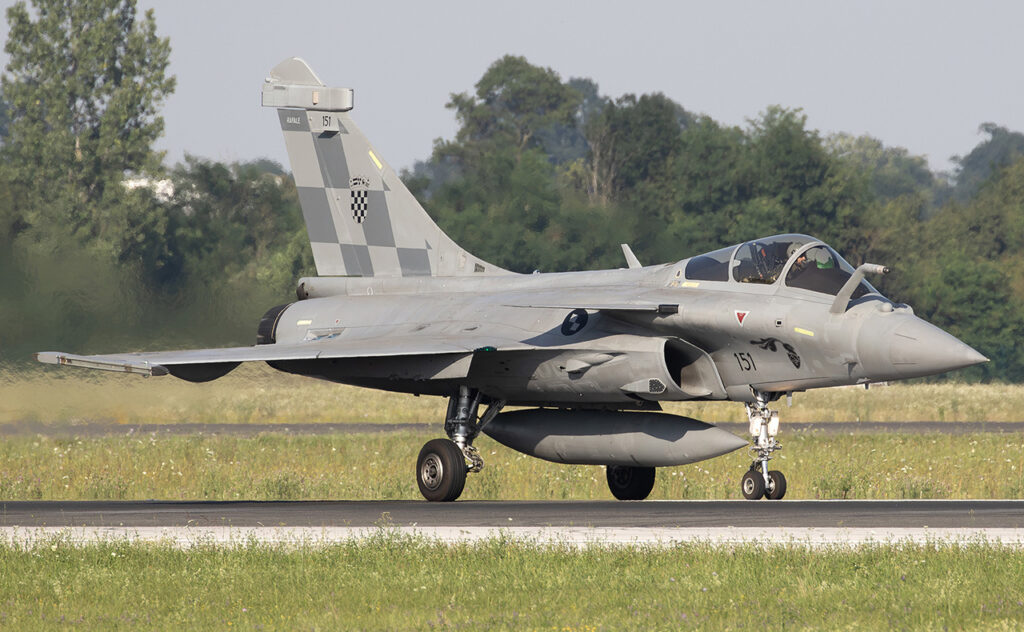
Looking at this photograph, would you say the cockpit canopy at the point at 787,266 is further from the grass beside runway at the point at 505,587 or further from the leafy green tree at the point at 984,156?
the leafy green tree at the point at 984,156

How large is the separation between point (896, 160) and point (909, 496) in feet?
498

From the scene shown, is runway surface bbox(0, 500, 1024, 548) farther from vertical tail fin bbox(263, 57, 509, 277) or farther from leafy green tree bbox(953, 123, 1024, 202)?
leafy green tree bbox(953, 123, 1024, 202)

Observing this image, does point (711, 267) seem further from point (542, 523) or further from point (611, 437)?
point (542, 523)

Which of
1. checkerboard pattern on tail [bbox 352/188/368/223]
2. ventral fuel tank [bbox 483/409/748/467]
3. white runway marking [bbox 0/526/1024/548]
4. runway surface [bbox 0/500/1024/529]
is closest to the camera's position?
white runway marking [bbox 0/526/1024/548]

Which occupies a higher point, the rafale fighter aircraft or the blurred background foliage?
the blurred background foliage

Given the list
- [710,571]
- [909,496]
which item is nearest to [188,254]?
[909,496]

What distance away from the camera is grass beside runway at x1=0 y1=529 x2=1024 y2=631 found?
7785 millimetres

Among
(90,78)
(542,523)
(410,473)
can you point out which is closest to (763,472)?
(542,523)

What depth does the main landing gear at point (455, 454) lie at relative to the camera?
16.5 meters

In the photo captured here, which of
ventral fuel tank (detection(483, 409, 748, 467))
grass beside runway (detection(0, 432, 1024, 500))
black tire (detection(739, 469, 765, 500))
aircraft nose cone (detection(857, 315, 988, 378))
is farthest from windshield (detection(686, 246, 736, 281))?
grass beside runway (detection(0, 432, 1024, 500))

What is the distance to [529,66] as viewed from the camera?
104 m

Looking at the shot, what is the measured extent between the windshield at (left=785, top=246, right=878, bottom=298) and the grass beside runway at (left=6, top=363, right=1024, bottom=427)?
10804 millimetres

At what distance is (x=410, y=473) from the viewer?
69.0ft

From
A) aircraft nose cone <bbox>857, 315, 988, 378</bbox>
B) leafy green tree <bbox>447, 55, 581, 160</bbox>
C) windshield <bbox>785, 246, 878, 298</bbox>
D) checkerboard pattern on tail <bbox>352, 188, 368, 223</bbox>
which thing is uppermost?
leafy green tree <bbox>447, 55, 581, 160</bbox>
